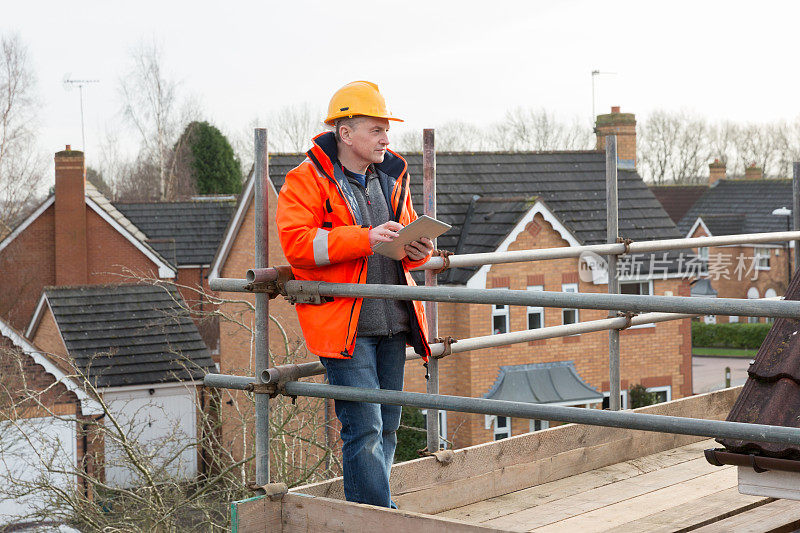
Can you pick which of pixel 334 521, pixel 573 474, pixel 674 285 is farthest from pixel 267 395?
pixel 674 285

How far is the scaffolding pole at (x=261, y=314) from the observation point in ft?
12.2

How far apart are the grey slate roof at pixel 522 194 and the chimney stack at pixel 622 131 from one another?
0.90m

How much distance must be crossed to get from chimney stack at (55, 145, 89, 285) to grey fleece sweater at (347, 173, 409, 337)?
90.5 feet

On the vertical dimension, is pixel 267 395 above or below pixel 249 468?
above

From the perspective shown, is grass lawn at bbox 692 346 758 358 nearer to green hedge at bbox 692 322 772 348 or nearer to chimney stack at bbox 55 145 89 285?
green hedge at bbox 692 322 772 348

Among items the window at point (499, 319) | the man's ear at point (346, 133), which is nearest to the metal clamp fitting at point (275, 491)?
the man's ear at point (346, 133)

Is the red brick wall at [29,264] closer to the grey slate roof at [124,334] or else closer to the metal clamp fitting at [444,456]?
the grey slate roof at [124,334]

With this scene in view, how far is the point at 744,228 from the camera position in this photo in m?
49.1

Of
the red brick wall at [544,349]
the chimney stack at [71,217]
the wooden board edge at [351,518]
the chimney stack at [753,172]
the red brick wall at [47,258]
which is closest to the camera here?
the wooden board edge at [351,518]

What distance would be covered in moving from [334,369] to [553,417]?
94 cm

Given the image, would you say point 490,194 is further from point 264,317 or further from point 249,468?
point 264,317

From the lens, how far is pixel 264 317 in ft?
12.4

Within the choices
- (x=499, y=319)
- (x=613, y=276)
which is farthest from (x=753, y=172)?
(x=613, y=276)

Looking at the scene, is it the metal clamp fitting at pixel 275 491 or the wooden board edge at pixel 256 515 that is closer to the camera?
the wooden board edge at pixel 256 515
